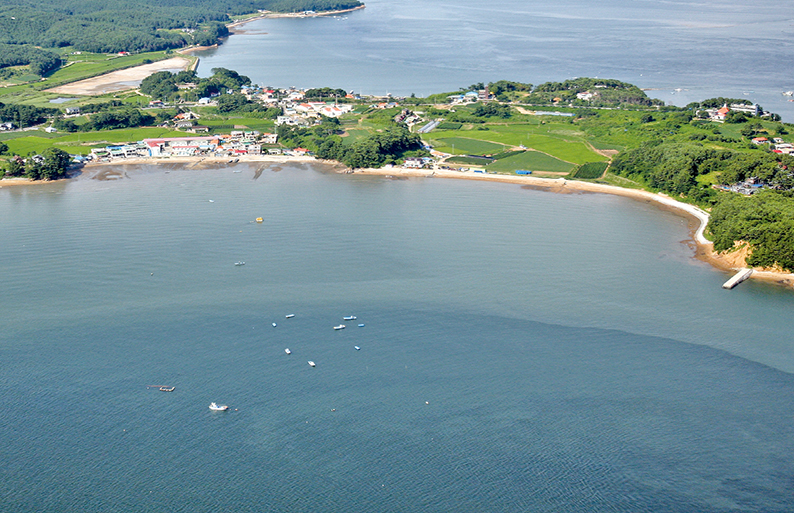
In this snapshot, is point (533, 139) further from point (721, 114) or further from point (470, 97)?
point (721, 114)

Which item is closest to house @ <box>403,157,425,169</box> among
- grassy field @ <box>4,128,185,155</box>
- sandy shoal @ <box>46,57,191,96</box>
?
grassy field @ <box>4,128,185,155</box>

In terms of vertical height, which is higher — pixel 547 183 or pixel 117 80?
pixel 117 80

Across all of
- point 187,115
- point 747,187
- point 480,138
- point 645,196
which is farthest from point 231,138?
point 747,187

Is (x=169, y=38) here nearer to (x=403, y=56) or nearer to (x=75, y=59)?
(x=75, y=59)

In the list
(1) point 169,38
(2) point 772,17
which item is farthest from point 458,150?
→ (2) point 772,17

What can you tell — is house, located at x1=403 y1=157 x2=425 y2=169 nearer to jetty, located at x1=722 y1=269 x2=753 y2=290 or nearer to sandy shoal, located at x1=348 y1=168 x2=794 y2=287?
sandy shoal, located at x1=348 y1=168 x2=794 y2=287

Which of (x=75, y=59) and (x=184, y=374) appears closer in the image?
(x=184, y=374)

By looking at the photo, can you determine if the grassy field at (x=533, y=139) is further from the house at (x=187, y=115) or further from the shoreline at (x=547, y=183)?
the house at (x=187, y=115)
